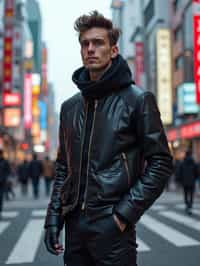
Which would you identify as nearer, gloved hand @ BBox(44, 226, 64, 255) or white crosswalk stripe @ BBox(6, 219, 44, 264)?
gloved hand @ BBox(44, 226, 64, 255)

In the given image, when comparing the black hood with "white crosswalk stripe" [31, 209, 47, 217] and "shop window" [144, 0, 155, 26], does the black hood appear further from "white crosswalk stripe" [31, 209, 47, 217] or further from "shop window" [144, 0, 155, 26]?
"shop window" [144, 0, 155, 26]

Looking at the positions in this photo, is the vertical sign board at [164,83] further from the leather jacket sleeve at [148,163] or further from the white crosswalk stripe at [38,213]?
the leather jacket sleeve at [148,163]

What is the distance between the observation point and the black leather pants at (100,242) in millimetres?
2482

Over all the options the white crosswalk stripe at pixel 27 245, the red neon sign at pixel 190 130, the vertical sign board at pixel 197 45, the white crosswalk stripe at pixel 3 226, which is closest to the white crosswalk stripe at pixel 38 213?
the white crosswalk stripe at pixel 3 226

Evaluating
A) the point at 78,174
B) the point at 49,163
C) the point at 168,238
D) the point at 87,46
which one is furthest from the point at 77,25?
the point at 49,163

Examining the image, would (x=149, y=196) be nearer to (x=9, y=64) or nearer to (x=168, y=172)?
(x=168, y=172)

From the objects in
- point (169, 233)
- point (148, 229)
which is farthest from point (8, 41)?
point (169, 233)

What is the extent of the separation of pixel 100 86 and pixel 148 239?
6.25 meters

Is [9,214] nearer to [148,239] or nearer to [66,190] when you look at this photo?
[148,239]

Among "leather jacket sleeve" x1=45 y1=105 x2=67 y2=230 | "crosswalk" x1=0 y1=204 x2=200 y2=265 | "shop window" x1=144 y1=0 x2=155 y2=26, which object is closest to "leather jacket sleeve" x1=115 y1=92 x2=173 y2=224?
"leather jacket sleeve" x1=45 y1=105 x2=67 y2=230

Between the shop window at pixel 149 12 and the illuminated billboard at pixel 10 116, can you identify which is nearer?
the illuminated billboard at pixel 10 116

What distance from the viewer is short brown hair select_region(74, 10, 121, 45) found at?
8.70 ft

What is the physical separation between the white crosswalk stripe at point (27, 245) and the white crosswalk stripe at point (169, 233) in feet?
7.41

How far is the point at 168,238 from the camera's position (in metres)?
8.48
